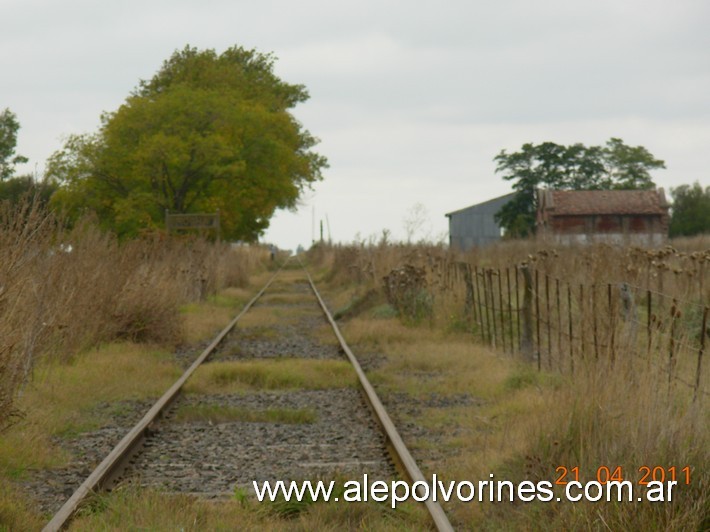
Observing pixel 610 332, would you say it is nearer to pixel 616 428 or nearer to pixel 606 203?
pixel 616 428

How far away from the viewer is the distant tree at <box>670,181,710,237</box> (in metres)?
80.7

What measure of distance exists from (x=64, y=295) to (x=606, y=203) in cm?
6484

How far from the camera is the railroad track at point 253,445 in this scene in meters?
7.52

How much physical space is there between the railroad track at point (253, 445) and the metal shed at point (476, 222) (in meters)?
77.4

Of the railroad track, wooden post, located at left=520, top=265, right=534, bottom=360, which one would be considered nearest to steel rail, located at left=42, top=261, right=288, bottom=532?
the railroad track

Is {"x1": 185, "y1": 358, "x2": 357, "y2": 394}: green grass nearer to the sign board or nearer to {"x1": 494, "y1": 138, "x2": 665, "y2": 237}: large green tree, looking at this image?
the sign board

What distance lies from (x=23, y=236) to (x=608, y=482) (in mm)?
5152

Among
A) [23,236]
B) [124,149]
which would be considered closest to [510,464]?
[23,236]

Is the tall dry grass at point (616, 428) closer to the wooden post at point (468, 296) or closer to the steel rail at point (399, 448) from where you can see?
the steel rail at point (399, 448)

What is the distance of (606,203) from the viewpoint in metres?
74.1
